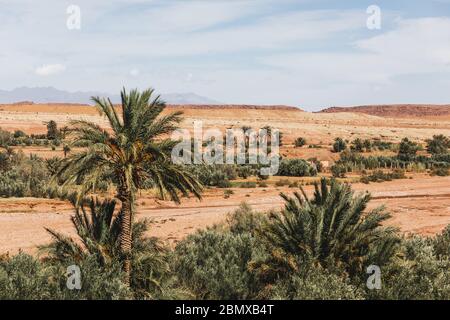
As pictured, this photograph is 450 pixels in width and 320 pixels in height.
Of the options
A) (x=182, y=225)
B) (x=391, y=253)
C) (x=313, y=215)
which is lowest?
(x=182, y=225)

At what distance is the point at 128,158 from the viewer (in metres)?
11.6

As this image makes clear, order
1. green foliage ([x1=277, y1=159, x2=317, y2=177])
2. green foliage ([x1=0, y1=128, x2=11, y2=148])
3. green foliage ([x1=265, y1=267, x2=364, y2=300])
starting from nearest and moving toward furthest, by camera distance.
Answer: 1. green foliage ([x1=265, y1=267, x2=364, y2=300])
2. green foliage ([x1=277, y1=159, x2=317, y2=177])
3. green foliage ([x1=0, y1=128, x2=11, y2=148])

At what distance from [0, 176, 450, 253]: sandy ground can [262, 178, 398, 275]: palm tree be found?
8648mm

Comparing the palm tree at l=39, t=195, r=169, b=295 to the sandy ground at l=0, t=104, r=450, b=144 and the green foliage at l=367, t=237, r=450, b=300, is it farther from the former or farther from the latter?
the sandy ground at l=0, t=104, r=450, b=144

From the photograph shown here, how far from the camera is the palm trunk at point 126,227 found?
11.6 m

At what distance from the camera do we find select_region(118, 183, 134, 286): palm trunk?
11.6m

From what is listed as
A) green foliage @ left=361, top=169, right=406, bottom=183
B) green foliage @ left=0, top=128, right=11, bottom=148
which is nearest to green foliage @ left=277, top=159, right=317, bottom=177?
green foliage @ left=361, top=169, right=406, bottom=183

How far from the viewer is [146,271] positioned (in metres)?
12.0

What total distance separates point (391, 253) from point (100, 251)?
260 inches

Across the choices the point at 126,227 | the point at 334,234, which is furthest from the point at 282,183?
the point at 126,227

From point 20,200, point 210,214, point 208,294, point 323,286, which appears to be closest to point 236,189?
point 210,214

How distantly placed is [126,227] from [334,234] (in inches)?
191

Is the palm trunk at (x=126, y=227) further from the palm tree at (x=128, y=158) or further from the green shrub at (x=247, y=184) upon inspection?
the green shrub at (x=247, y=184)
